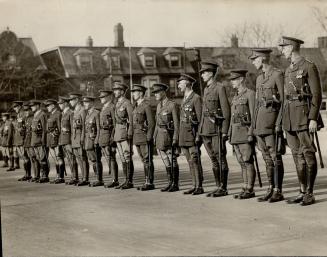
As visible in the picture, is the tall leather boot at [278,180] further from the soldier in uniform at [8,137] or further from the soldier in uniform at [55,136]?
the soldier in uniform at [8,137]

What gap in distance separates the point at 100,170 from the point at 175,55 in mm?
42175

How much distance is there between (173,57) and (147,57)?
2.70 meters

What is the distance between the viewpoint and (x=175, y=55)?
53250 mm

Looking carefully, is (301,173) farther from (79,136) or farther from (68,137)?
(68,137)

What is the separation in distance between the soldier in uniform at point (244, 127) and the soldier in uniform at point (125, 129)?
271 centimetres

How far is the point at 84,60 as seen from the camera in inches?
1833

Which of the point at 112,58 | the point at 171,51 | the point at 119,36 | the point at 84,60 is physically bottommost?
the point at 84,60

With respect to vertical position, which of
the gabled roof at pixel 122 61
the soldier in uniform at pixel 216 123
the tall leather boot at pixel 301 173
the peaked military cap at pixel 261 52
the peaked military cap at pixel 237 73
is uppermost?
the gabled roof at pixel 122 61

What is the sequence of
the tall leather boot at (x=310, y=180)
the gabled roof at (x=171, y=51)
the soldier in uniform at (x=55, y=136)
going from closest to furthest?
the tall leather boot at (x=310, y=180)
the soldier in uniform at (x=55, y=136)
the gabled roof at (x=171, y=51)

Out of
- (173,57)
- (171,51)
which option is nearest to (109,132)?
(171,51)

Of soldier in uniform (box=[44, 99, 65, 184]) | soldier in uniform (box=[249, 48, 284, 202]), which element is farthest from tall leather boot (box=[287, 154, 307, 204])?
soldier in uniform (box=[44, 99, 65, 184])

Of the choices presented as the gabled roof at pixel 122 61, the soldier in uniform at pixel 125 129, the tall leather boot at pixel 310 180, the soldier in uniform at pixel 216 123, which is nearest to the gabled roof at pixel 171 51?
the gabled roof at pixel 122 61

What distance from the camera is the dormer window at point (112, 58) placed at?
1869 inches

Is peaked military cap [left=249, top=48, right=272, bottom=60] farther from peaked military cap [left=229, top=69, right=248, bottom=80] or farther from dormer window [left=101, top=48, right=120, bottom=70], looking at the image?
dormer window [left=101, top=48, right=120, bottom=70]
